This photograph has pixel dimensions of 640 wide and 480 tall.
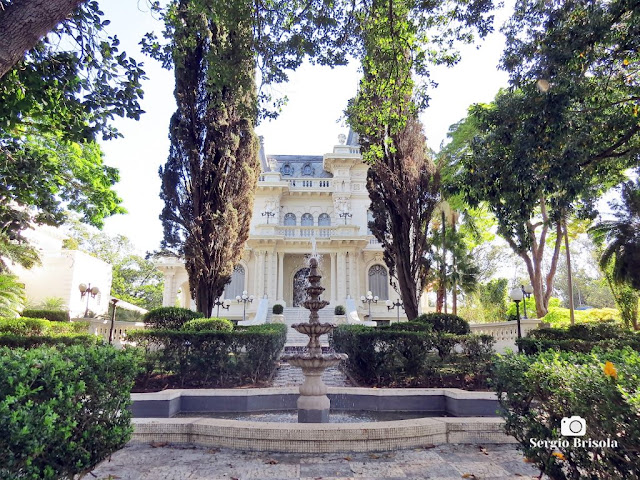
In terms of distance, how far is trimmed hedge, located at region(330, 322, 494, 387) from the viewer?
8992 millimetres

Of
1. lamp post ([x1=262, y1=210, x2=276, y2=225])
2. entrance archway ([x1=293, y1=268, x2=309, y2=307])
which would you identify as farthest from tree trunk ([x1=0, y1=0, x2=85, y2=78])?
entrance archway ([x1=293, y1=268, x2=309, y2=307])

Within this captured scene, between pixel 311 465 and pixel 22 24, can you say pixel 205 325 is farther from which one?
pixel 22 24

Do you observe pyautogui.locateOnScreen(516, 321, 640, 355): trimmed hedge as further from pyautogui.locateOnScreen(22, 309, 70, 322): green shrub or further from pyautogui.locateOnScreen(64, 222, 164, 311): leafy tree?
pyautogui.locateOnScreen(64, 222, 164, 311): leafy tree

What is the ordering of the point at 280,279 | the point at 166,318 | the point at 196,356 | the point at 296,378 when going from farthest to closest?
1. the point at 280,279
2. the point at 166,318
3. the point at 296,378
4. the point at 196,356

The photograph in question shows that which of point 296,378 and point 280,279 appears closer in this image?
point 296,378

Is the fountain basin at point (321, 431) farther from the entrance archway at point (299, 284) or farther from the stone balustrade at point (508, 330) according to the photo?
the entrance archway at point (299, 284)

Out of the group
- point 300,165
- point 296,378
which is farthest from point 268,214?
point 296,378

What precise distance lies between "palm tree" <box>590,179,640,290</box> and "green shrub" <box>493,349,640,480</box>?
1905cm

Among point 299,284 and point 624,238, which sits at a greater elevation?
point 624,238

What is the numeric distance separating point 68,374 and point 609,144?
12564 millimetres

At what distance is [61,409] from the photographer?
2.90 metres

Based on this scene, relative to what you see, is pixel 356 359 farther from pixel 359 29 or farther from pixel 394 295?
pixel 394 295

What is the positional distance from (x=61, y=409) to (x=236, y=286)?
86.7 feet

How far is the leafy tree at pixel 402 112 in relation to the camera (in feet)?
27.9
